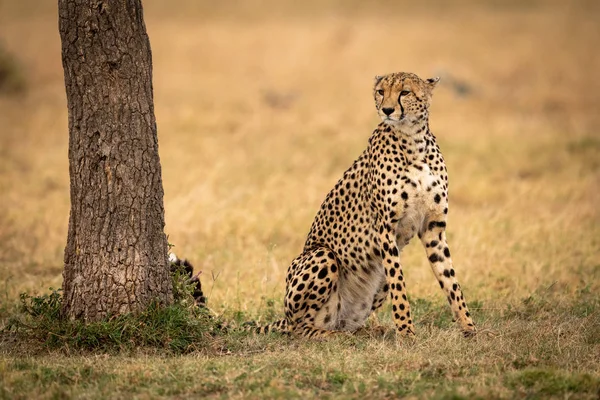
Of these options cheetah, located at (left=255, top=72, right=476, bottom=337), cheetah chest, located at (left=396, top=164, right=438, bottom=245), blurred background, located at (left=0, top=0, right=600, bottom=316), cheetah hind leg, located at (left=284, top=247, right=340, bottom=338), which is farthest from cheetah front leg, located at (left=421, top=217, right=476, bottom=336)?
blurred background, located at (left=0, top=0, right=600, bottom=316)

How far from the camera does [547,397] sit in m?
3.98

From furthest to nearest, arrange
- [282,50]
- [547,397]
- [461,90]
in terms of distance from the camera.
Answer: [282,50]
[461,90]
[547,397]

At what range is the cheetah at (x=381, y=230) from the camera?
208 inches

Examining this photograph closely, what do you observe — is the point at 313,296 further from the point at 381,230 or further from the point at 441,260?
the point at 441,260

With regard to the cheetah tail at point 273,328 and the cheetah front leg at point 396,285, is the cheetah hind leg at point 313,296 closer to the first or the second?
the cheetah tail at point 273,328

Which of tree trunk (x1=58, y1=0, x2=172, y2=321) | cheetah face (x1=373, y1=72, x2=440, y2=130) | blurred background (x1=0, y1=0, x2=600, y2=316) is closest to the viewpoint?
tree trunk (x1=58, y1=0, x2=172, y2=321)

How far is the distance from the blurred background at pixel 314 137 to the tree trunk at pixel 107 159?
60.0 inches

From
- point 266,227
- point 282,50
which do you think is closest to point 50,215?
point 266,227

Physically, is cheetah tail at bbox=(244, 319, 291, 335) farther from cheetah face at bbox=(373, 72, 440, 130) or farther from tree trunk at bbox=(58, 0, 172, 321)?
cheetah face at bbox=(373, 72, 440, 130)

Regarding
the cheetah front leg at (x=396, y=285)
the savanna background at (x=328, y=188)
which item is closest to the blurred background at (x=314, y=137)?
the savanna background at (x=328, y=188)

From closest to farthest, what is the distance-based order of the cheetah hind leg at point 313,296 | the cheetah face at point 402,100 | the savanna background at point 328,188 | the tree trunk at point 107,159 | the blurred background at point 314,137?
1. the savanna background at point 328,188
2. the tree trunk at point 107,159
3. the cheetah face at point 402,100
4. the cheetah hind leg at point 313,296
5. the blurred background at point 314,137

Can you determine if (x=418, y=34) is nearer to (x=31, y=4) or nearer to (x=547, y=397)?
(x=31, y=4)

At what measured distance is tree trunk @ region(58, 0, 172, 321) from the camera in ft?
15.9

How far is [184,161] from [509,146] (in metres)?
4.27
